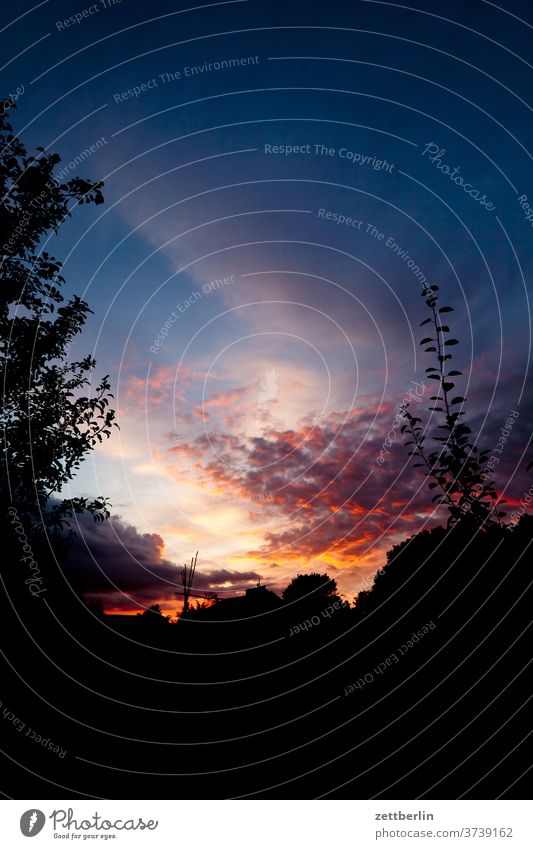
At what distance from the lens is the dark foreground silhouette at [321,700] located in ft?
20.9

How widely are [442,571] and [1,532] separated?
7.65 meters

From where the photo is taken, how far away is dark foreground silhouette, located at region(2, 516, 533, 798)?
20.9 feet

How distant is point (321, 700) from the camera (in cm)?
872
